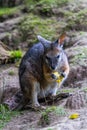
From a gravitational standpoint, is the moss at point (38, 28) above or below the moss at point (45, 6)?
below

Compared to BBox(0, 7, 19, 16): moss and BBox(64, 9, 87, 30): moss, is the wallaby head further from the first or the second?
BBox(0, 7, 19, 16): moss

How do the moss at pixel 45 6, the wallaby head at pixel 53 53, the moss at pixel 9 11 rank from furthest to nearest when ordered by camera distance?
the moss at pixel 9 11
the moss at pixel 45 6
the wallaby head at pixel 53 53

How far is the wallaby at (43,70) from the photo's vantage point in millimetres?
6520

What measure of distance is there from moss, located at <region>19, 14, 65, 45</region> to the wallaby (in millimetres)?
3370

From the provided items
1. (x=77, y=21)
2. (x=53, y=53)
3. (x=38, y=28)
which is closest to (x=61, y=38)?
(x=53, y=53)

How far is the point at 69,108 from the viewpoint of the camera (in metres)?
6.08

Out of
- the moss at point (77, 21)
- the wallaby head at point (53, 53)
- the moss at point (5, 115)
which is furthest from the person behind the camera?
the moss at point (77, 21)

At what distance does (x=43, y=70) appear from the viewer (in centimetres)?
666

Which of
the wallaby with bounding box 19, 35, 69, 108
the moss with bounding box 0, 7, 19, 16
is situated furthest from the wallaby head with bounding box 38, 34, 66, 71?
the moss with bounding box 0, 7, 19, 16

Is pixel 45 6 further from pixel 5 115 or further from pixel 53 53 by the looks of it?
pixel 5 115

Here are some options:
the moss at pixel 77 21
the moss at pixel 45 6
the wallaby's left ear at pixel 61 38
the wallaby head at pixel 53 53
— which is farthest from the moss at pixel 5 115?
the moss at pixel 45 6

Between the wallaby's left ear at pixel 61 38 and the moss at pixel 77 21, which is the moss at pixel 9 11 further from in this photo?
the wallaby's left ear at pixel 61 38

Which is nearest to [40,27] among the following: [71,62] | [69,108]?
[71,62]

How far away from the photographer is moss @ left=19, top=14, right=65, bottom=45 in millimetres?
10305
